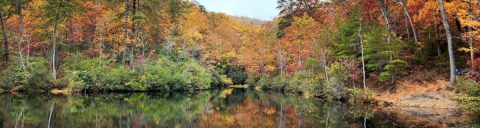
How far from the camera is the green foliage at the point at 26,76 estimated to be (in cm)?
2983

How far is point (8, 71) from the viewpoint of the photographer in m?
29.6

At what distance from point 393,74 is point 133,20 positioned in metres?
21.1

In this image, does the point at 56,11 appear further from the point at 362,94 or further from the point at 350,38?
the point at 362,94

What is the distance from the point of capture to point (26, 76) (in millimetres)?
29844

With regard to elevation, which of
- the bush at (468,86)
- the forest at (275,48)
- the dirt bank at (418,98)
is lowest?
the dirt bank at (418,98)

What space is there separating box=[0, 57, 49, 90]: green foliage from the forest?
0.23 ft

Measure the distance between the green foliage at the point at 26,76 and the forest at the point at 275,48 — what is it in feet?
0.23

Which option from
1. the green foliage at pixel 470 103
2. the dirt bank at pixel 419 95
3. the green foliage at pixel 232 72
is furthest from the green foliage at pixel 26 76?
the green foliage at pixel 232 72

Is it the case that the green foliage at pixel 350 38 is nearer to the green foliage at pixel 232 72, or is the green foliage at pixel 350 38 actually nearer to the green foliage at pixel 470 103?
the green foliage at pixel 470 103

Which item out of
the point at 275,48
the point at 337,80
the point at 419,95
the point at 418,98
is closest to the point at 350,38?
the point at 337,80

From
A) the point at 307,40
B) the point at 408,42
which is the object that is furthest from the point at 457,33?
the point at 307,40

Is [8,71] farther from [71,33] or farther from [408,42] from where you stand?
[408,42]

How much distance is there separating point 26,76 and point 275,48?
3024 centimetres

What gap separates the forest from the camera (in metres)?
23.9
